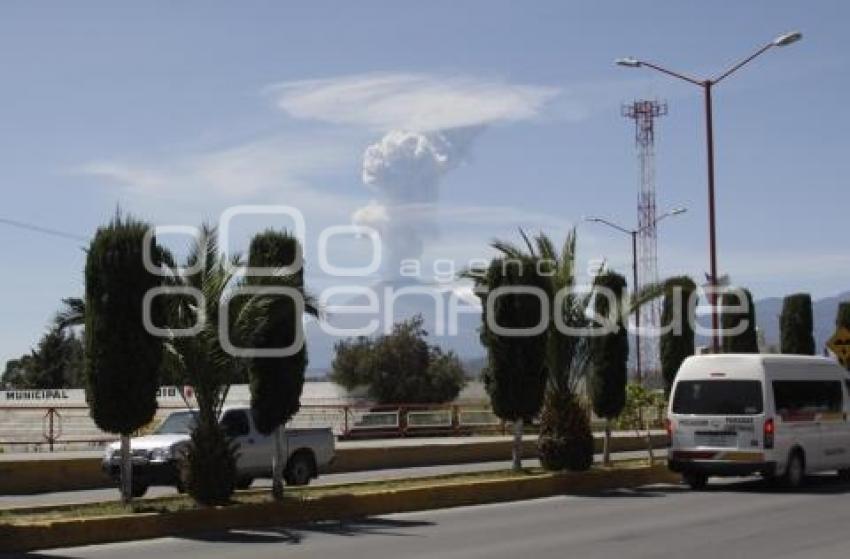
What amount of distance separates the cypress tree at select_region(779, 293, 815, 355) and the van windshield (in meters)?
26.6

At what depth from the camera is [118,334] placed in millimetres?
17578

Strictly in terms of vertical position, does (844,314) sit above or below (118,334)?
above

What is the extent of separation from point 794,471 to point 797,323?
87.8 feet

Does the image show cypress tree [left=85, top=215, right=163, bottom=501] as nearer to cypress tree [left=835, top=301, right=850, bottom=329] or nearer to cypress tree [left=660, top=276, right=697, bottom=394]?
cypress tree [left=660, top=276, right=697, bottom=394]

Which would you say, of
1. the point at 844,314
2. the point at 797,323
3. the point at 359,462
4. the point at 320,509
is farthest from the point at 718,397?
the point at 844,314

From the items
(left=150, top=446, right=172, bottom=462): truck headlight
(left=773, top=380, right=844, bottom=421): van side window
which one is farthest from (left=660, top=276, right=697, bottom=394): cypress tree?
(left=150, top=446, right=172, bottom=462): truck headlight

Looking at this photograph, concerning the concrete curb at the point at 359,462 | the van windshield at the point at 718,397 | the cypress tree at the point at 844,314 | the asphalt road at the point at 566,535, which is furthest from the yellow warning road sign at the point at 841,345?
the asphalt road at the point at 566,535

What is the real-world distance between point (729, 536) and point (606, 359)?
11.0m

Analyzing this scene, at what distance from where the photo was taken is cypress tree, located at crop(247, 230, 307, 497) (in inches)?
753

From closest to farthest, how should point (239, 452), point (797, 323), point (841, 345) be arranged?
point (239, 452)
point (841, 345)
point (797, 323)

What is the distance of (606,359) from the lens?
26438 mm

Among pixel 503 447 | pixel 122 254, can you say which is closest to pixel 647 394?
pixel 503 447

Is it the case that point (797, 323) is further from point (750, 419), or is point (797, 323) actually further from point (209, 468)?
point (209, 468)

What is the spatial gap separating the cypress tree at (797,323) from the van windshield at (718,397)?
87.4 feet
